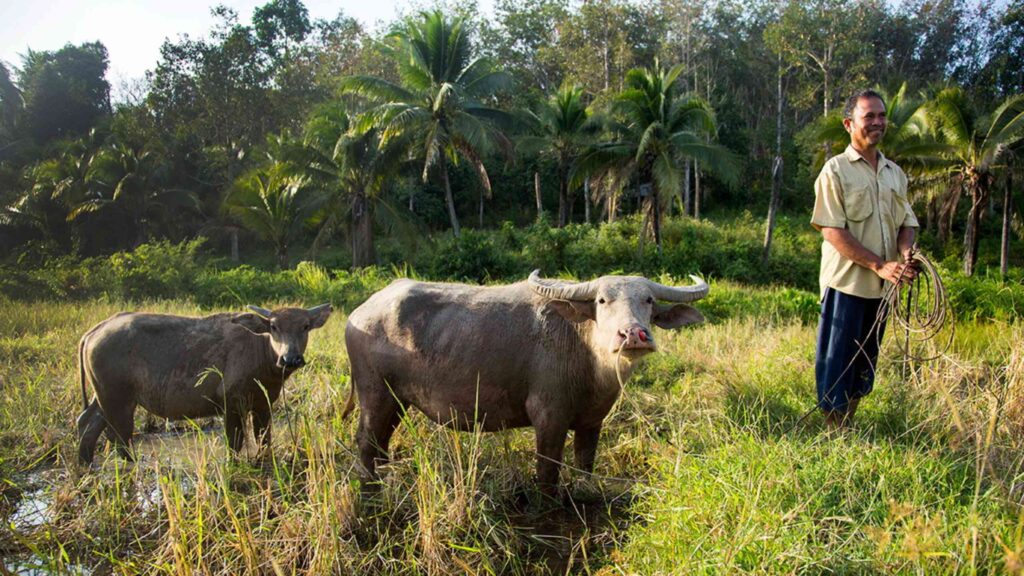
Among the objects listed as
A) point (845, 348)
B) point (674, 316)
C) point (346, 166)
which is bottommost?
point (845, 348)

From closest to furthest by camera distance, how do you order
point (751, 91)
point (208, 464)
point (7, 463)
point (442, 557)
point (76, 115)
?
point (442, 557) → point (208, 464) → point (7, 463) → point (76, 115) → point (751, 91)

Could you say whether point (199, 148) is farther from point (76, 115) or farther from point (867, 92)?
point (867, 92)

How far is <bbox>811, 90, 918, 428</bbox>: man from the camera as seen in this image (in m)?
3.70

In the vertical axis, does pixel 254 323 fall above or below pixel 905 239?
below

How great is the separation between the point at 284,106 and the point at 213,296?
689 inches

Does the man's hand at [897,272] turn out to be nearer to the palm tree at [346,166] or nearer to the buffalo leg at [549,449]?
the buffalo leg at [549,449]

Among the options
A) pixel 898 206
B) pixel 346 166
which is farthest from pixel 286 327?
pixel 346 166

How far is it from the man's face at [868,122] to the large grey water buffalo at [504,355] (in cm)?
116

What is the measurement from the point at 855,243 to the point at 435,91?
1785cm

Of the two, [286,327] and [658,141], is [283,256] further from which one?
[286,327]

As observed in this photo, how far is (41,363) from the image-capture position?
22.5 feet

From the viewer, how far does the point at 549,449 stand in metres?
3.60

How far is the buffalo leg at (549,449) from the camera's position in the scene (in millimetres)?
3598

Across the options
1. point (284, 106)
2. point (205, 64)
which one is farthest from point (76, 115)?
point (284, 106)
